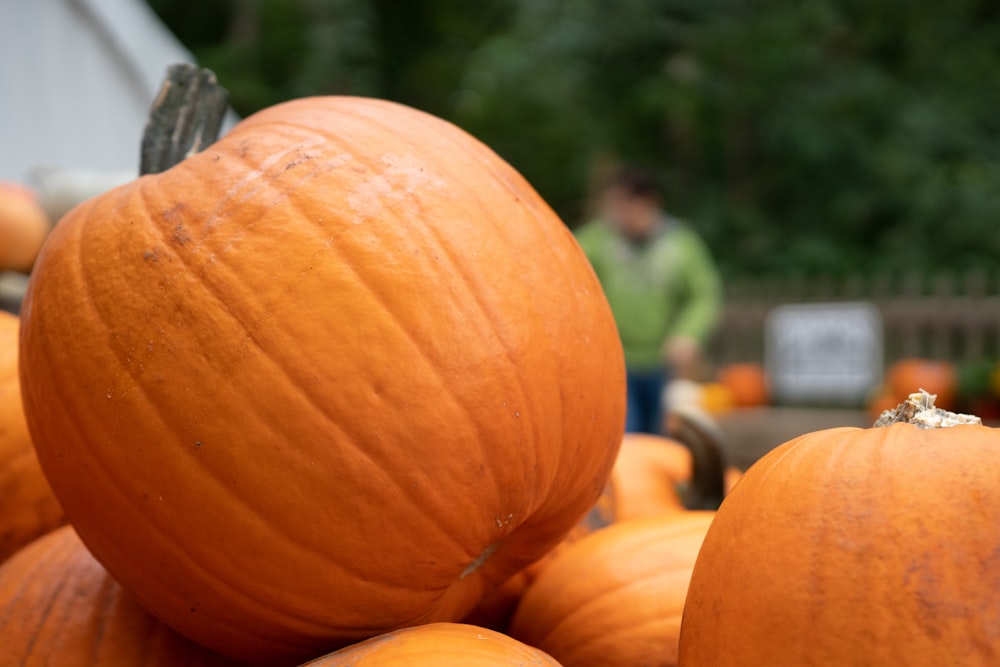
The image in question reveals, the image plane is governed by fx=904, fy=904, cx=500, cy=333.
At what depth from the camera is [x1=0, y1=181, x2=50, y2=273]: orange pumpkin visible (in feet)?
6.77

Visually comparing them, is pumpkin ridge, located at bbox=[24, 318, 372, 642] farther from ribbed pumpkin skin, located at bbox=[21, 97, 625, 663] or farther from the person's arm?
the person's arm

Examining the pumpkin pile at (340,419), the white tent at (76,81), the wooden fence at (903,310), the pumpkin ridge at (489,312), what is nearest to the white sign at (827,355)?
the wooden fence at (903,310)

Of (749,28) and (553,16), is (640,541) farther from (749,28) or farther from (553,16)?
(553,16)

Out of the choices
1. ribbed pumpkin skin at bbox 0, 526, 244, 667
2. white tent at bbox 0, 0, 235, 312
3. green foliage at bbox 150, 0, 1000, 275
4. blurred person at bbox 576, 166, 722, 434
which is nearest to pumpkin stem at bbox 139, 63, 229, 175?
ribbed pumpkin skin at bbox 0, 526, 244, 667

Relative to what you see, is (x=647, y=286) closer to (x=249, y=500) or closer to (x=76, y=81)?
(x=76, y=81)

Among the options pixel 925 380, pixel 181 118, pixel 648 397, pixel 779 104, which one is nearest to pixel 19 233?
pixel 181 118

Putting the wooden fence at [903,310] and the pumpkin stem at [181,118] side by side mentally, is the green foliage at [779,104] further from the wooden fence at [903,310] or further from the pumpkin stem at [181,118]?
the pumpkin stem at [181,118]

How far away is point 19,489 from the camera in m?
1.12

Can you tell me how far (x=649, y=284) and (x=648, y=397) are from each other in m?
0.55

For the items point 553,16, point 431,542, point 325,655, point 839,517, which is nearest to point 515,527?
point 431,542

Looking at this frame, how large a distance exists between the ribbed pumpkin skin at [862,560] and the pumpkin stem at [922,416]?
0.10 feet

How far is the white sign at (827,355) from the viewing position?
7504mm

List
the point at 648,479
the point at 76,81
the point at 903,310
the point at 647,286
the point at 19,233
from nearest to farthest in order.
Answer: the point at 648,479 → the point at 19,233 → the point at 76,81 → the point at 647,286 → the point at 903,310

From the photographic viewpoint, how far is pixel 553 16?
427 inches
